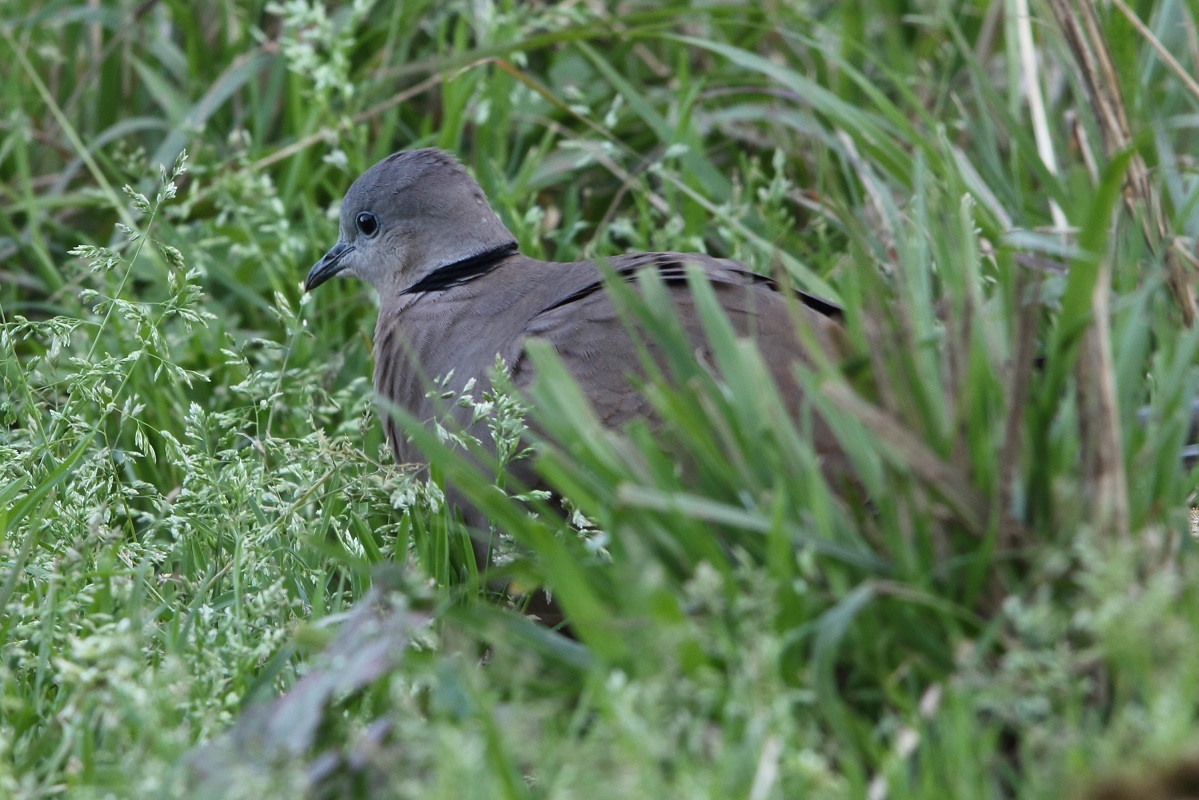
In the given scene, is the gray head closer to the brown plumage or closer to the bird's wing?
the brown plumage

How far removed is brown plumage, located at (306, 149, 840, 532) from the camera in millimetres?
2939

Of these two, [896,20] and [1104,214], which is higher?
[1104,214]

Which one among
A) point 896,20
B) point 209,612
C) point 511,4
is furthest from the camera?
point 896,20

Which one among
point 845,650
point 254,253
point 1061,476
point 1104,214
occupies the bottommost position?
point 254,253

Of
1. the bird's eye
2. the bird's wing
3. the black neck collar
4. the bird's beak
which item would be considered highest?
the bird's wing

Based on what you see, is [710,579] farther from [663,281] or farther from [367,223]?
[367,223]

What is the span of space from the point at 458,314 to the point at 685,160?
2.84 ft

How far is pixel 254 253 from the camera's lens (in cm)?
392

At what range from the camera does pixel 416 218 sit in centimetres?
375

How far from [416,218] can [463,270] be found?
8.4 inches

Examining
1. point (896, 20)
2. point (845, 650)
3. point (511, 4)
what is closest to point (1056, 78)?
point (896, 20)

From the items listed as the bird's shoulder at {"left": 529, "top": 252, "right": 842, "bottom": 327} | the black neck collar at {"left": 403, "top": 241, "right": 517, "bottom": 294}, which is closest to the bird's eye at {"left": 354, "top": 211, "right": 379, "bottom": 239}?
the black neck collar at {"left": 403, "top": 241, "right": 517, "bottom": 294}

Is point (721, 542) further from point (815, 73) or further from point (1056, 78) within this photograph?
point (1056, 78)

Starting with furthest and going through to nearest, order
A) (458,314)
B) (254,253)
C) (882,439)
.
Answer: (254,253) < (458,314) < (882,439)
